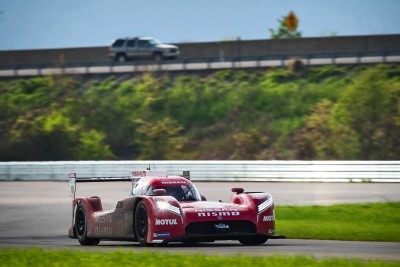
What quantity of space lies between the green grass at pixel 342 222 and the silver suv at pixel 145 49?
122 ft

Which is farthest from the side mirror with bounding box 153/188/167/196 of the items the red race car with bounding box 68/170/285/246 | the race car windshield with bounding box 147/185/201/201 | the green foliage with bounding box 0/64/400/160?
the green foliage with bounding box 0/64/400/160

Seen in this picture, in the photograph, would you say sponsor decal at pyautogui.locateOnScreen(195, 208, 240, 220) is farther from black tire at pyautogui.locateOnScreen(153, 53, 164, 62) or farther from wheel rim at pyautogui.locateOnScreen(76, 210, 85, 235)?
black tire at pyautogui.locateOnScreen(153, 53, 164, 62)

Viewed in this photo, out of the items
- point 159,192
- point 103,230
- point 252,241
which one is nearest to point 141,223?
point 159,192

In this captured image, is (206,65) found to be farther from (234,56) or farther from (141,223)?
(141,223)

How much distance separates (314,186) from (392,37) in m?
30.3

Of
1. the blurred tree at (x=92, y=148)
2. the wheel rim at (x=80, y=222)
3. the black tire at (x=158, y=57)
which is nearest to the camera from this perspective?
the wheel rim at (x=80, y=222)

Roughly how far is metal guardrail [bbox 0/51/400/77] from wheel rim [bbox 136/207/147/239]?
4234cm

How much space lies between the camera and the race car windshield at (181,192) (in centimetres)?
1662

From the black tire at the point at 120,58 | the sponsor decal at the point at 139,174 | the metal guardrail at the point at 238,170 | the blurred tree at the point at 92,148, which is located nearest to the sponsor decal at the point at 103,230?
the sponsor decal at the point at 139,174

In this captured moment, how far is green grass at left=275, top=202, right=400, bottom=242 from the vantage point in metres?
18.3

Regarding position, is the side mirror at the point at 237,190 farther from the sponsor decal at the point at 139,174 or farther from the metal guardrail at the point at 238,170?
the metal guardrail at the point at 238,170

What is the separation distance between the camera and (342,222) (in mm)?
21344

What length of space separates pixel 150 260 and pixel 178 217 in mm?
2730

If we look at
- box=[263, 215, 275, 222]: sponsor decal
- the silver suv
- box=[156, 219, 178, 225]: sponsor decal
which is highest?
the silver suv
